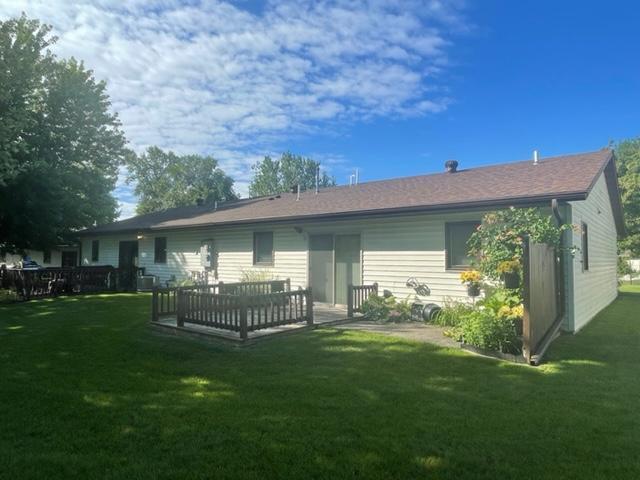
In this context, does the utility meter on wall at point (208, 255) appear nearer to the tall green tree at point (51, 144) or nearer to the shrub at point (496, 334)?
the tall green tree at point (51, 144)

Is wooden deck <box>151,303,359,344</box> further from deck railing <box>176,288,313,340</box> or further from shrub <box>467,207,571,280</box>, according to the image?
shrub <box>467,207,571,280</box>

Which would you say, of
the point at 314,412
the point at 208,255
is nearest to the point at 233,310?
the point at 314,412

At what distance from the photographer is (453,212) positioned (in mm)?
9219

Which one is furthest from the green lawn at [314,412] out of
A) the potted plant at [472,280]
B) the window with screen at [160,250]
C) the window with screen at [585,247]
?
the window with screen at [160,250]

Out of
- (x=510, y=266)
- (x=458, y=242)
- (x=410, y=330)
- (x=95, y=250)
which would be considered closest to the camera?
(x=510, y=266)

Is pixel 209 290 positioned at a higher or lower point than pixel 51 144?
lower

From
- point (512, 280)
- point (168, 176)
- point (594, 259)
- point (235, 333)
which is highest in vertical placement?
point (168, 176)

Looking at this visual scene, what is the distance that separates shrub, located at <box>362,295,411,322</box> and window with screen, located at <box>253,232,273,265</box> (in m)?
4.72

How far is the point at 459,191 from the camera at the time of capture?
10.0 m

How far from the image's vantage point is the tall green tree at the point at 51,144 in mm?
13664

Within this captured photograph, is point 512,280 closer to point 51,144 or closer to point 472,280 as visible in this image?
point 472,280

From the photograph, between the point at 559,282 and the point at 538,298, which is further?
the point at 559,282

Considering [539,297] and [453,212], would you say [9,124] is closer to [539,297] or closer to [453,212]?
[453,212]

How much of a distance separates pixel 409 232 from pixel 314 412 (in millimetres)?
7014
